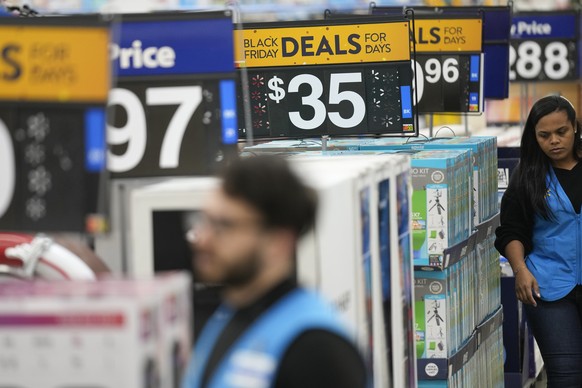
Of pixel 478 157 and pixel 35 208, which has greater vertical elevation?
pixel 35 208

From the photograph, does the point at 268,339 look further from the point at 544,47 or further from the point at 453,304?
the point at 544,47

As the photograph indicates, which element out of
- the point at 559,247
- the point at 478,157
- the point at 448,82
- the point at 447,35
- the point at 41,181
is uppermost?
the point at 447,35

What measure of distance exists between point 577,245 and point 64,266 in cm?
362

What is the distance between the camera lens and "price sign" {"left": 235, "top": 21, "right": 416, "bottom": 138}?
8.23 m

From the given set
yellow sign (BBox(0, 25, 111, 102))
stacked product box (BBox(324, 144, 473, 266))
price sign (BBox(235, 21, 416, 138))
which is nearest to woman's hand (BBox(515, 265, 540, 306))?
stacked product box (BBox(324, 144, 473, 266))

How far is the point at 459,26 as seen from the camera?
1016cm

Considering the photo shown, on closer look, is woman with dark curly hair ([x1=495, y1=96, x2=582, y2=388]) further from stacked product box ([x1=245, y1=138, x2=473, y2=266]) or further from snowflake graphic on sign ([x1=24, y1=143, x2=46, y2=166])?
snowflake graphic on sign ([x1=24, y1=143, x2=46, y2=166])

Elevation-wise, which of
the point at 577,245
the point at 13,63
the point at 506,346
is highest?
the point at 13,63

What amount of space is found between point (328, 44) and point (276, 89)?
0.41m

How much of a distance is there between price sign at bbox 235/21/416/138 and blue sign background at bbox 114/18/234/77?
3522 mm

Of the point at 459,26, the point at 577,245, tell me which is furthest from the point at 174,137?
the point at 459,26

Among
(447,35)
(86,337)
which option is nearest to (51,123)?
(86,337)

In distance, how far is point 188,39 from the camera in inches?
183

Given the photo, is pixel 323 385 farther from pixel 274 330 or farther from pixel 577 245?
pixel 577 245
